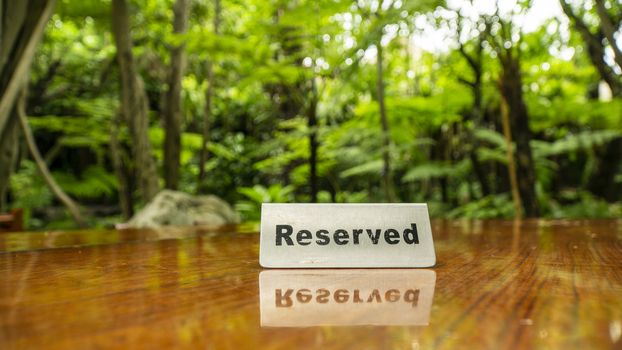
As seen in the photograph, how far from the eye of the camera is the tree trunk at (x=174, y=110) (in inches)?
98.0

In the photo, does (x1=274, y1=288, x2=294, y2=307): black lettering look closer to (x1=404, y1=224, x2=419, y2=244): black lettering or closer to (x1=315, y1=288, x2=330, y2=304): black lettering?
(x1=315, y1=288, x2=330, y2=304): black lettering

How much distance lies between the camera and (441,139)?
396 centimetres

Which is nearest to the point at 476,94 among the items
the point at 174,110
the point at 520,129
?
the point at 520,129

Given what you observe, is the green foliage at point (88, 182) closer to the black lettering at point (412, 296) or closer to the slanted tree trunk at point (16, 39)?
the slanted tree trunk at point (16, 39)

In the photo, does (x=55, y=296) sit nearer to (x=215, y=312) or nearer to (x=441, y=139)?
(x=215, y=312)

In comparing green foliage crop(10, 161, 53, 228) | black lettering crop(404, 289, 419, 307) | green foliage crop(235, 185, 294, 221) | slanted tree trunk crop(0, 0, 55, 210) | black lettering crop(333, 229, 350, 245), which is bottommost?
green foliage crop(235, 185, 294, 221)

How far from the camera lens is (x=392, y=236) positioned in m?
0.40

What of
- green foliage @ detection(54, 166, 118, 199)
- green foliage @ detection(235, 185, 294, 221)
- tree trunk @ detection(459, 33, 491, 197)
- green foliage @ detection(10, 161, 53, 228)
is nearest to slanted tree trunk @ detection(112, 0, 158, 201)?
tree trunk @ detection(459, 33, 491, 197)

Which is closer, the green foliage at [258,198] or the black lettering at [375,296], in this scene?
the black lettering at [375,296]

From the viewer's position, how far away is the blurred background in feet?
6.85

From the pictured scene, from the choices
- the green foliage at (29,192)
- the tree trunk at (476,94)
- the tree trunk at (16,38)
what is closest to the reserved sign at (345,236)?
the tree trunk at (16,38)

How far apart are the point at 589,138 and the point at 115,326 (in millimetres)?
3870

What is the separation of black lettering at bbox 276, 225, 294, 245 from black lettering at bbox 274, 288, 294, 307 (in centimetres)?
12

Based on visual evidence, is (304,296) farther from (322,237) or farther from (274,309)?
(322,237)
